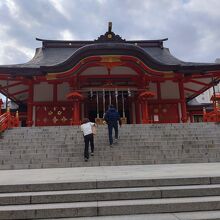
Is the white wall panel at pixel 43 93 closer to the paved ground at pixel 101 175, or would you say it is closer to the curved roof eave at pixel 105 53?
the curved roof eave at pixel 105 53

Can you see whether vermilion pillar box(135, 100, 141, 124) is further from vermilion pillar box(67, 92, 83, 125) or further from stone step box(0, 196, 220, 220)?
stone step box(0, 196, 220, 220)

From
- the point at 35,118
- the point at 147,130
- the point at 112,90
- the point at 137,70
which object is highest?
the point at 137,70

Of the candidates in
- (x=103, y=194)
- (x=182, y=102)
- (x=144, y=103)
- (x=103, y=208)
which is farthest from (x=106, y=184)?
(x=182, y=102)

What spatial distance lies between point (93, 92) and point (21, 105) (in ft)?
24.0

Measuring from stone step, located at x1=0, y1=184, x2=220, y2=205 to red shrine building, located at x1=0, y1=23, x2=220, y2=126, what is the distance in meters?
11.2

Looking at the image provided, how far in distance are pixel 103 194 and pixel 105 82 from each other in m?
13.8

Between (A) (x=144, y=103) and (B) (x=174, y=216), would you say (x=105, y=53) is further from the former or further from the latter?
(B) (x=174, y=216)

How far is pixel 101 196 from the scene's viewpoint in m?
4.59

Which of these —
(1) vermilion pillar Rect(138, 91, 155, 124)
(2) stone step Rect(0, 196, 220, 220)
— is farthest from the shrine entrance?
(2) stone step Rect(0, 196, 220, 220)

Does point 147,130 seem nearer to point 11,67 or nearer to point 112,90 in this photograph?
point 112,90

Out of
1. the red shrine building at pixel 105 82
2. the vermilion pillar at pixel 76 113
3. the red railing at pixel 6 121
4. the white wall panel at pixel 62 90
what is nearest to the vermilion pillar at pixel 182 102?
A: the red shrine building at pixel 105 82

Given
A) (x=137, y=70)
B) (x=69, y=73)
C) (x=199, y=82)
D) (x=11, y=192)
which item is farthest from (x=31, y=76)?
(x=11, y=192)

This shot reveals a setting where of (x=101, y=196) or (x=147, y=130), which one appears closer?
(x=101, y=196)

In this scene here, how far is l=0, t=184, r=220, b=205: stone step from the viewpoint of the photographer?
14.8 ft
